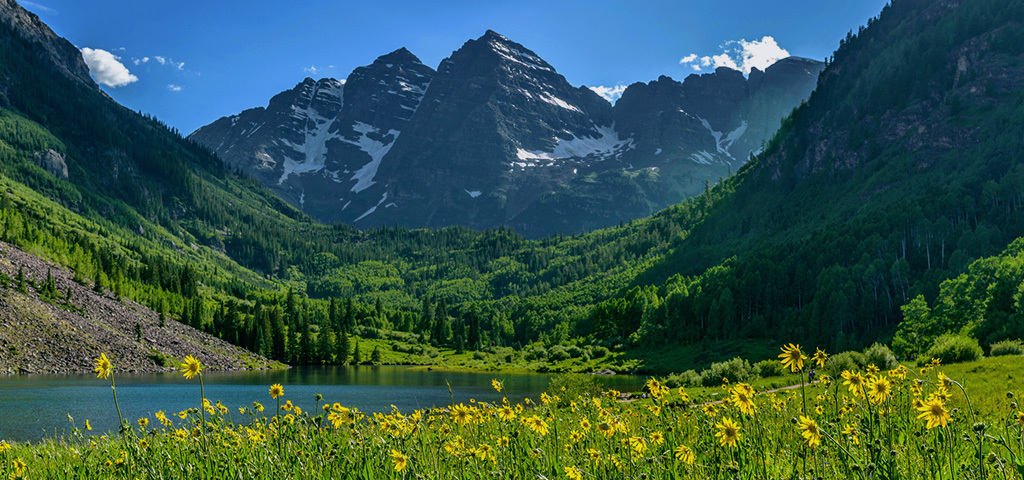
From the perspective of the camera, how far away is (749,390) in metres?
7.09

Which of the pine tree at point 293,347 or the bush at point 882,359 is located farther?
the pine tree at point 293,347

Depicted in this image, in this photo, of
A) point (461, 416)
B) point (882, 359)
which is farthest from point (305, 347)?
point (461, 416)

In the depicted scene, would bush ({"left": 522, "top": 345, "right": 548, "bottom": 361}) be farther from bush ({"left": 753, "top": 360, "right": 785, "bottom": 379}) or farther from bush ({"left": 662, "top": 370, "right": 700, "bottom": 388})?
bush ({"left": 662, "top": 370, "right": 700, "bottom": 388})

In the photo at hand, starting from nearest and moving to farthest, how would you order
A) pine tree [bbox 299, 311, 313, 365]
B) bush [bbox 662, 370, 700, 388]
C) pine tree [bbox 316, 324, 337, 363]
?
1. bush [bbox 662, 370, 700, 388]
2. pine tree [bbox 299, 311, 313, 365]
3. pine tree [bbox 316, 324, 337, 363]

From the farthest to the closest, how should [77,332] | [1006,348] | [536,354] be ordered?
[536,354], [77,332], [1006,348]

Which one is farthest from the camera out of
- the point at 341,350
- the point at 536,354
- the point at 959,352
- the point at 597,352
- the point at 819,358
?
the point at 341,350

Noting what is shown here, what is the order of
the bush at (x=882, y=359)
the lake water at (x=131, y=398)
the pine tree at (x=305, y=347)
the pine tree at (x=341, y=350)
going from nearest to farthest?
the bush at (x=882, y=359), the lake water at (x=131, y=398), the pine tree at (x=305, y=347), the pine tree at (x=341, y=350)

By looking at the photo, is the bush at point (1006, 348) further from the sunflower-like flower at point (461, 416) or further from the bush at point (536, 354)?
the bush at point (536, 354)

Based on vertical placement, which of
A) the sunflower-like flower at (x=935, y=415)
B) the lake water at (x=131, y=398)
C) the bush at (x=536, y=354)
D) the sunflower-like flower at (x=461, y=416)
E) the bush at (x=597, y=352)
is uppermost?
the sunflower-like flower at (x=935, y=415)

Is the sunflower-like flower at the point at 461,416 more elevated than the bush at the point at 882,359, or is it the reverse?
the sunflower-like flower at the point at 461,416

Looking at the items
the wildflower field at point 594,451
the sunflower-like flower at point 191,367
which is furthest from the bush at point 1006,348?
the sunflower-like flower at point 191,367

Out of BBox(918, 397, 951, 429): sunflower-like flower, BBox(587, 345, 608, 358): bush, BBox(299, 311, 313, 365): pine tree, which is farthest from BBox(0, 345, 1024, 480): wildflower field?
BBox(299, 311, 313, 365): pine tree

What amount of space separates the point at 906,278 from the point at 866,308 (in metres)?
12.1

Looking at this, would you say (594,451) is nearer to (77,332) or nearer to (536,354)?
(77,332)
